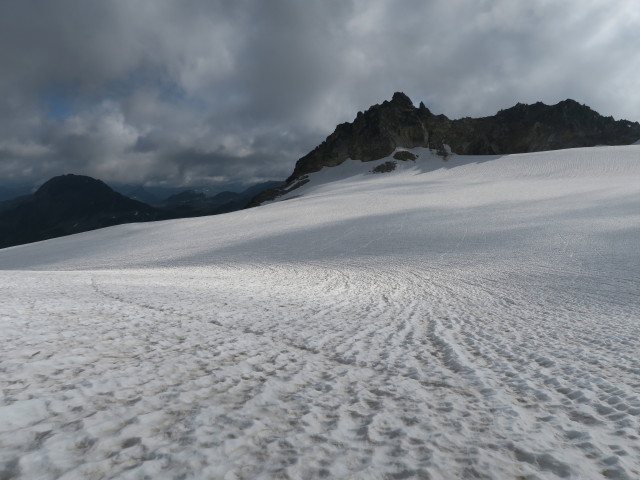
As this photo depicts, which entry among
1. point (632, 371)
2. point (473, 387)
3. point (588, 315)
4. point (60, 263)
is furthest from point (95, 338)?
point (60, 263)

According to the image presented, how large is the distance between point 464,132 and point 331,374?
105 meters

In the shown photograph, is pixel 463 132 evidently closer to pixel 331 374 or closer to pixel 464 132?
pixel 464 132

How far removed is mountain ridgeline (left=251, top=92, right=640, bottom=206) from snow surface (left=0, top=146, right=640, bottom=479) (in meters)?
81.4

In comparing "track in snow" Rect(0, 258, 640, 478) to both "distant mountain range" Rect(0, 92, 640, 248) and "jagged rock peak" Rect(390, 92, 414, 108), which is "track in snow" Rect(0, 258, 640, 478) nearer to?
"distant mountain range" Rect(0, 92, 640, 248)

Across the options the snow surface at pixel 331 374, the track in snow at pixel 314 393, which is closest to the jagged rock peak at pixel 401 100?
the snow surface at pixel 331 374

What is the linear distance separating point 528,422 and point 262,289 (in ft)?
28.8

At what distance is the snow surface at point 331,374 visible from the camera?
2.71m

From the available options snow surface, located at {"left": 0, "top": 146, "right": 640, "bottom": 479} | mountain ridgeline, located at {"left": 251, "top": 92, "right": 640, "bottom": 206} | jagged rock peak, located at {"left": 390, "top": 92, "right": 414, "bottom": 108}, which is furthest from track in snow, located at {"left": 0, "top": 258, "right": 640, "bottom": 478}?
jagged rock peak, located at {"left": 390, "top": 92, "right": 414, "bottom": 108}

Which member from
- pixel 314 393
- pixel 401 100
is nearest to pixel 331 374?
pixel 314 393

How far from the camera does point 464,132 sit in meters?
96.6

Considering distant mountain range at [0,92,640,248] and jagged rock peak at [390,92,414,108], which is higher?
jagged rock peak at [390,92,414,108]

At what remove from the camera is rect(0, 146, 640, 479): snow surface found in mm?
2713

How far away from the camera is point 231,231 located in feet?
92.8

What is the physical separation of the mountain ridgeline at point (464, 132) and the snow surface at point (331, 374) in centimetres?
8145
